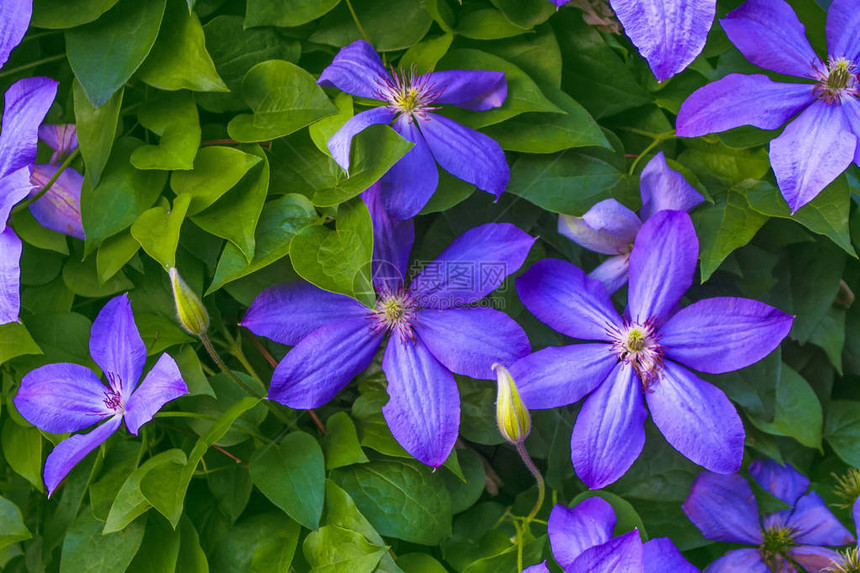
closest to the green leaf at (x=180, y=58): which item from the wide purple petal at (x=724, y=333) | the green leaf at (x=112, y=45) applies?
the green leaf at (x=112, y=45)

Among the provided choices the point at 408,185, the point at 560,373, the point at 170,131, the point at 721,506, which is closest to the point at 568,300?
the point at 560,373

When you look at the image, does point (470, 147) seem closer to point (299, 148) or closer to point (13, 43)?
point (299, 148)

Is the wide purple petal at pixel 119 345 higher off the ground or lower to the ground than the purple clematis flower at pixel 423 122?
lower

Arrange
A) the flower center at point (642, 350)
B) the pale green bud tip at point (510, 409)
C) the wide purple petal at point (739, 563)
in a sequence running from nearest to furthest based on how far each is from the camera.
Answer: the pale green bud tip at point (510, 409) < the flower center at point (642, 350) < the wide purple petal at point (739, 563)

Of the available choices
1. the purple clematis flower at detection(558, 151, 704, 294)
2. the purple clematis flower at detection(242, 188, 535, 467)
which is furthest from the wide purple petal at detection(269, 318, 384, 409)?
the purple clematis flower at detection(558, 151, 704, 294)

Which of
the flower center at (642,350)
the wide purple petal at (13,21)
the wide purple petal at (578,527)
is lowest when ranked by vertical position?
the wide purple petal at (578,527)

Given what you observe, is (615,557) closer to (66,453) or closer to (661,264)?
(661,264)

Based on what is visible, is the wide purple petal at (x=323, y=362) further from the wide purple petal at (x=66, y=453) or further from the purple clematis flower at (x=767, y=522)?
the purple clematis flower at (x=767, y=522)

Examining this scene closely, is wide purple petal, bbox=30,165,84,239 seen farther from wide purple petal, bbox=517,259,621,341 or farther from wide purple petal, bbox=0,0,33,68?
wide purple petal, bbox=517,259,621,341
